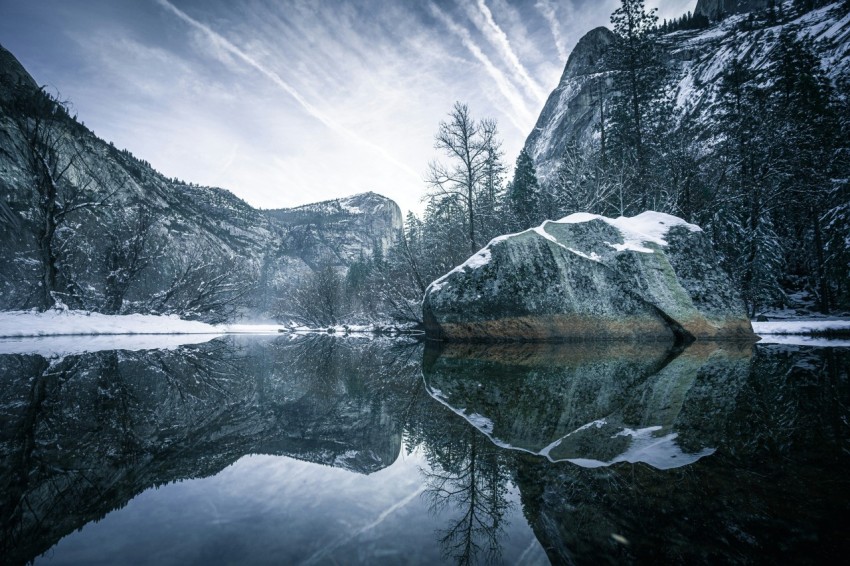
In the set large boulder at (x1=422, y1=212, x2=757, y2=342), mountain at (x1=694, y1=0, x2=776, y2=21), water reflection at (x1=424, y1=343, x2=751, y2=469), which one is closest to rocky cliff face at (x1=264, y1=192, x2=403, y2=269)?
mountain at (x1=694, y1=0, x2=776, y2=21)

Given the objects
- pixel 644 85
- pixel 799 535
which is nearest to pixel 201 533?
pixel 799 535

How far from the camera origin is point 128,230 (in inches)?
622

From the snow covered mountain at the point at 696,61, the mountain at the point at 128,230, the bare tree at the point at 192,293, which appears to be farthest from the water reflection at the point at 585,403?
the snow covered mountain at the point at 696,61

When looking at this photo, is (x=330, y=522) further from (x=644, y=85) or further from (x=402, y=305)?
(x=644, y=85)

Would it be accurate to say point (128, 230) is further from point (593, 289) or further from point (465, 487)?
point (465, 487)

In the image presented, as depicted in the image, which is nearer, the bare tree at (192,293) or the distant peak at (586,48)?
the bare tree at (192,293)

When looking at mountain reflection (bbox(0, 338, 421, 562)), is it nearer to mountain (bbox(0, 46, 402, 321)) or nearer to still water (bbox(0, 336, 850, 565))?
still water (bbox(0, 336, 850, 565))

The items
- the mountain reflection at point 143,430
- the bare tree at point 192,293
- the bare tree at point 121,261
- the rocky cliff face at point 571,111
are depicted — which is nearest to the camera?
the mountain reflection at point 143,430

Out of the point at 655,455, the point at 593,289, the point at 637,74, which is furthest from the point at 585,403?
the point at 637,74

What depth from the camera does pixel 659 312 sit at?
9445 mm

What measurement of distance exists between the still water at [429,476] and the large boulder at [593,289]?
6415mm

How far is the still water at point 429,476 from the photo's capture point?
3.59ft

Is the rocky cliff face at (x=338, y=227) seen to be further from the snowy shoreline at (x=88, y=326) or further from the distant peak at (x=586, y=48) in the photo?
the snowy shoreline at (x=88, y=326)

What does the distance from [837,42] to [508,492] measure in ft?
145
